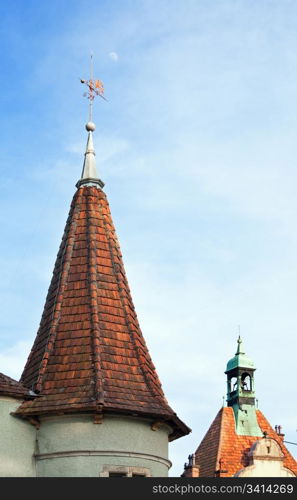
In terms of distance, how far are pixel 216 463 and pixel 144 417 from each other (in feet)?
116

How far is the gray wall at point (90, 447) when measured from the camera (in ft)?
65.6

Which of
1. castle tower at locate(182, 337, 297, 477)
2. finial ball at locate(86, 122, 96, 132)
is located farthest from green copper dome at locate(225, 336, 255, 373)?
finial ball at locate(86, 122, 96, 132)

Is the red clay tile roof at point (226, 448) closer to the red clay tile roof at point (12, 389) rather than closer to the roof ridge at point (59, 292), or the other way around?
the roof ridge at point (59, 292)

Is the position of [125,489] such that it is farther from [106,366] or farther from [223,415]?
[223,415]

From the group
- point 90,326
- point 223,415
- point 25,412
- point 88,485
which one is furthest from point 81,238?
point 223,415

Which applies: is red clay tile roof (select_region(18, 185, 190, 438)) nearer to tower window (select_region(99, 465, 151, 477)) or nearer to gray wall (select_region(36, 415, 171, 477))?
gray wall (select_region(36, 415, 171, 477))

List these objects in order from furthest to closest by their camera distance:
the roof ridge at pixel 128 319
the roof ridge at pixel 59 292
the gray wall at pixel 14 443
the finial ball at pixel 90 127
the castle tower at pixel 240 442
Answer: the castle tower at pixel 240 442
the finial ball at pixel 90 127
the roof ridge at pixel 128 319
the roof ridge at pixel 59 292
the gray wall at pixel 14 443

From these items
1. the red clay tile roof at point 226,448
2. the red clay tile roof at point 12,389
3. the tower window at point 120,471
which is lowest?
the tower window at point 120,471

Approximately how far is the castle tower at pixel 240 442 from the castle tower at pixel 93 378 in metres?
31.2

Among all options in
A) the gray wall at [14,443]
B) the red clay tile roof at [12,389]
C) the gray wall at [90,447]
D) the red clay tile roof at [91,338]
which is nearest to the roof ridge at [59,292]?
the red clay tile roof at [91,338]

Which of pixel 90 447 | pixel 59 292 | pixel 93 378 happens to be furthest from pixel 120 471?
pixel 59 292

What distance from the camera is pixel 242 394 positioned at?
6062 cm

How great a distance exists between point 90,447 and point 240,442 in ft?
128

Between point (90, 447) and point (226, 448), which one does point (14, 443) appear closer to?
point (90, 447)
